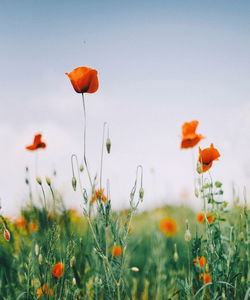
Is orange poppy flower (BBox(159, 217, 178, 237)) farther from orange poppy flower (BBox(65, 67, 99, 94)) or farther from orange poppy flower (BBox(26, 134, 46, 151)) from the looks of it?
orange poppy flower (BBox(65, 67, 99, 94))

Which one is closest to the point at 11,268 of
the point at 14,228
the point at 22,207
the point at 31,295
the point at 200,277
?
the point at 14,228

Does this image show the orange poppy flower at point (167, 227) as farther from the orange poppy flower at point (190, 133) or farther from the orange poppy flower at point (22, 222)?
the orange poppy flower at point (190, 133)

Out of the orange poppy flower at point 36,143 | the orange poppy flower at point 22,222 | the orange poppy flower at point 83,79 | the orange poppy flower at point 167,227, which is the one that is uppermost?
the orange poppy flower at point 83,79

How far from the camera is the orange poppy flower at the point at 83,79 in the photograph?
4.74ft

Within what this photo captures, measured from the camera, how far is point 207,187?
1771 mm

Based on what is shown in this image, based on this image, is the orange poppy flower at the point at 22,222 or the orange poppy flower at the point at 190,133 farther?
the orange poppy flower at the point at 22,222

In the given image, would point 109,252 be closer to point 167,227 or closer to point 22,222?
point 22,222

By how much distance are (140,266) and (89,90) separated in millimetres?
2153

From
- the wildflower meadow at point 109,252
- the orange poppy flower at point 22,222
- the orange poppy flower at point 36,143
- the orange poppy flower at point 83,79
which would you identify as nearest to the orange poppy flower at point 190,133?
the wildflower meadow at point 109,252

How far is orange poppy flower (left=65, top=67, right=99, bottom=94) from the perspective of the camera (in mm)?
1443

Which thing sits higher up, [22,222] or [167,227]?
[22,222]

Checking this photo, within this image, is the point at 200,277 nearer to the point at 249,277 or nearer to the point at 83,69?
the point at 249,277

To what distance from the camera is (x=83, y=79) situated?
145 centimetres

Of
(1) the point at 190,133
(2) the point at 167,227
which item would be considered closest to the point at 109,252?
(1) the point at 190,133
